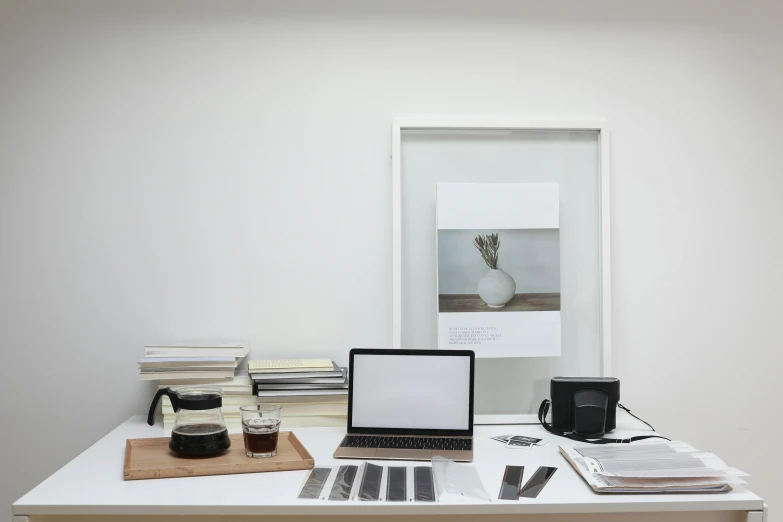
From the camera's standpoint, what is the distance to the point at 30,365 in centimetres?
198

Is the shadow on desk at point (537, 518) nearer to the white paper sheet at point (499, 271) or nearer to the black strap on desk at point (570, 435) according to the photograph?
the black strap on desk at point (570, 435)

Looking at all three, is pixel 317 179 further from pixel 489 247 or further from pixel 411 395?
pixel 411 395

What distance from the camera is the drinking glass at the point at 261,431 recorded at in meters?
1.51

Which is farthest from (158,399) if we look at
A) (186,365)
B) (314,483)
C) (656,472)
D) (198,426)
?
(656,472)

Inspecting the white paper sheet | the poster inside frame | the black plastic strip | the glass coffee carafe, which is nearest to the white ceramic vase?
the white paper sheet

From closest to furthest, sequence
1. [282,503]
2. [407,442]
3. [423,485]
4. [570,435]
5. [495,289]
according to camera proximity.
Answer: [282,503] < [423,485] < [407,442] < [570,435] < [495,289]

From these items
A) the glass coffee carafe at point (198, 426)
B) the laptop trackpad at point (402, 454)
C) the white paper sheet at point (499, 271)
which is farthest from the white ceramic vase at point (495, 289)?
the glass coffee carafe at point (198, 426)

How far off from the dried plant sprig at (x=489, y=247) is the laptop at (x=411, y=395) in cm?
36

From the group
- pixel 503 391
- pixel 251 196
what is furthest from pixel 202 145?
pixel 503 391

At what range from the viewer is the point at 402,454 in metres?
1.57

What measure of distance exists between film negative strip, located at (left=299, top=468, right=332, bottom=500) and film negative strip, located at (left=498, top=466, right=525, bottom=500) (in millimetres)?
378

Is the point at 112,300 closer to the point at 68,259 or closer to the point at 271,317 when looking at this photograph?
the point at 68,259

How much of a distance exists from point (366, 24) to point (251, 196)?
0.65 metres

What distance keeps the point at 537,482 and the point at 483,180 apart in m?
0.96
